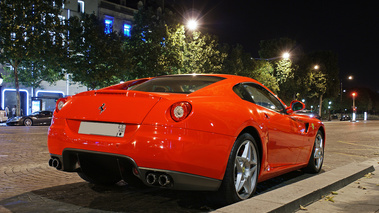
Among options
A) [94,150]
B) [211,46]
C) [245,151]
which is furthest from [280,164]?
[211,46]

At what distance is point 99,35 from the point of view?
33.4 metres

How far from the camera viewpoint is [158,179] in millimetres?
3473

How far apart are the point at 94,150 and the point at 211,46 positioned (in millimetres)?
31848

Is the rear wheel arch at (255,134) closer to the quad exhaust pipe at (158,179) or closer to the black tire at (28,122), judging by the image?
the quad exhaust pipe at (158,179)

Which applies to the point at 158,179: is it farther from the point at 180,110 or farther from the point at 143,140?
the point at 180,110

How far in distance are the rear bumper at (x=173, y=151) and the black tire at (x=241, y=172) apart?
0.15 m

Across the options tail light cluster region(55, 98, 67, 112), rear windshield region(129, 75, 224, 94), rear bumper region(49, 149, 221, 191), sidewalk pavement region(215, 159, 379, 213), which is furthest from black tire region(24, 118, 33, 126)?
rear bumper region(49, 149, 221, 191)

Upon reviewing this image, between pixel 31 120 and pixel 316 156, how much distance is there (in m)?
27.2

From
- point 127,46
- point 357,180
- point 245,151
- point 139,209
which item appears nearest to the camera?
point 139,209

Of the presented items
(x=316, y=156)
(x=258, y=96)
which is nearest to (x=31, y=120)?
(x=316, y=156)

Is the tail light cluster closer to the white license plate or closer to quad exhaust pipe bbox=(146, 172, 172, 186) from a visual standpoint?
the white license plate

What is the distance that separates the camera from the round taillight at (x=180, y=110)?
3.52 metres

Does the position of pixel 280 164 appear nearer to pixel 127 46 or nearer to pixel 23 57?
pixel 23 57

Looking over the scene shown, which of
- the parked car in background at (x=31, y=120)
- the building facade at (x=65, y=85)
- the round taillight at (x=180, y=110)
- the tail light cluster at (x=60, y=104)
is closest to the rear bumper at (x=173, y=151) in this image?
the round taillight at (x=180, y=110)
